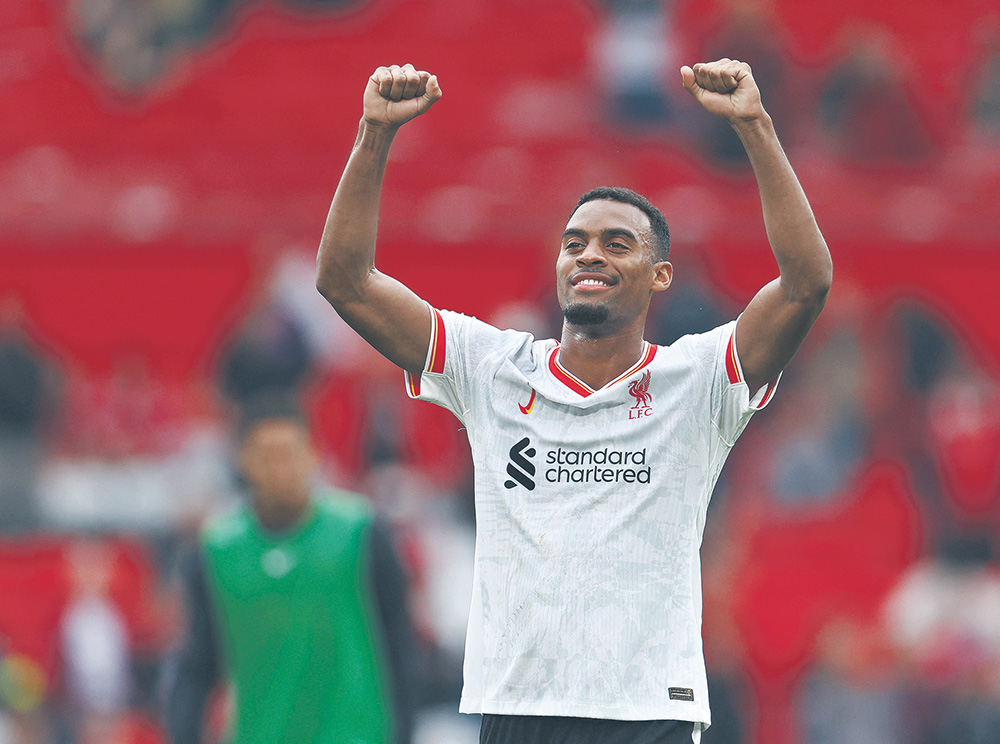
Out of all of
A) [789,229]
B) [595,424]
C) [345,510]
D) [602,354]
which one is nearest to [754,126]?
[789,229]

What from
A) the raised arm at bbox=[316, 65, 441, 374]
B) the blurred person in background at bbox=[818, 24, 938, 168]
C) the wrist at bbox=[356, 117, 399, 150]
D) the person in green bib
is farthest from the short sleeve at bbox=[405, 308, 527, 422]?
the blurred person in background at bbox=[818, 24, 938, 168]

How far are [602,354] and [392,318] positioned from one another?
0.56 m

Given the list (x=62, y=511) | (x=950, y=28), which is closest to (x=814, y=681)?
(x=62, y=511)

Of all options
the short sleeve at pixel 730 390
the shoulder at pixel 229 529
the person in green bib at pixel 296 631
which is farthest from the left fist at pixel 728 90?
the shoulder at pixel 229 529

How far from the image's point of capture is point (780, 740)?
355 inches

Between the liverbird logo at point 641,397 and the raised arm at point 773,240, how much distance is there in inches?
9.9

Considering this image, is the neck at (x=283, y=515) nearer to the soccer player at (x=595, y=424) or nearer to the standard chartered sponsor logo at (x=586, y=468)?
the soccer player at (x=595, y=424)

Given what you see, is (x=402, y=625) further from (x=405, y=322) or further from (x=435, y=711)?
(x=435, y=711)

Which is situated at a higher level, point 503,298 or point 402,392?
point 503,298

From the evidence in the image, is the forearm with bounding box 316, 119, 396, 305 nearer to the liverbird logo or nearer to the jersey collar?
the jersey collar

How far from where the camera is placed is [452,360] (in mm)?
3965

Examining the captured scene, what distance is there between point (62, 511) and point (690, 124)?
6582 mm

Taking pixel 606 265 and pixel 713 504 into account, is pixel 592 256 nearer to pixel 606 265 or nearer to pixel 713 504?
pixel 606 265

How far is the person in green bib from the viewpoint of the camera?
212 inches
